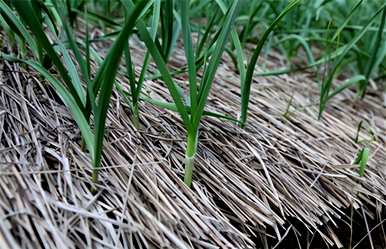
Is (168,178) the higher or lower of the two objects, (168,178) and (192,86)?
the lower

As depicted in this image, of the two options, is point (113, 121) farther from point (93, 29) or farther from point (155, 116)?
point (93, 29)

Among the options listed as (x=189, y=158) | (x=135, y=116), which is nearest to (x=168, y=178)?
(x=189, y=158)

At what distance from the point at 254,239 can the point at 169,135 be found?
0.27 meters

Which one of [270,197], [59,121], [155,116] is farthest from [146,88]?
[270,197]

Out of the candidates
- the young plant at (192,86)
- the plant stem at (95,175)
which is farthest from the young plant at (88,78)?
the young plant at (192,86)

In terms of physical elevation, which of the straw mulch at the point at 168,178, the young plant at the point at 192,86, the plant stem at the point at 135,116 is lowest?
the straw mulch at the point at 168,178

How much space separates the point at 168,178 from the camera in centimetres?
81

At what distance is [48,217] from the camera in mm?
670

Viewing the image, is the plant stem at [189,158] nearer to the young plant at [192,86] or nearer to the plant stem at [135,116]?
the young plant at [192,86]

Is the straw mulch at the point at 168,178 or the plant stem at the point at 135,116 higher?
the plant stem at the point at 135,116

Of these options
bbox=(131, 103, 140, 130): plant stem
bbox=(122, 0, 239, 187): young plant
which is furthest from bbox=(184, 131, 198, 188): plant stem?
bbox=(131, 103, 140, 130): plant stem

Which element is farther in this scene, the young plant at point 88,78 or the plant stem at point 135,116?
the plant stem at point 135,116

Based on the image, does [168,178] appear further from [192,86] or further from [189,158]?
[192,86]

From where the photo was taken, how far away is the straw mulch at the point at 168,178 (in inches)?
27.2
